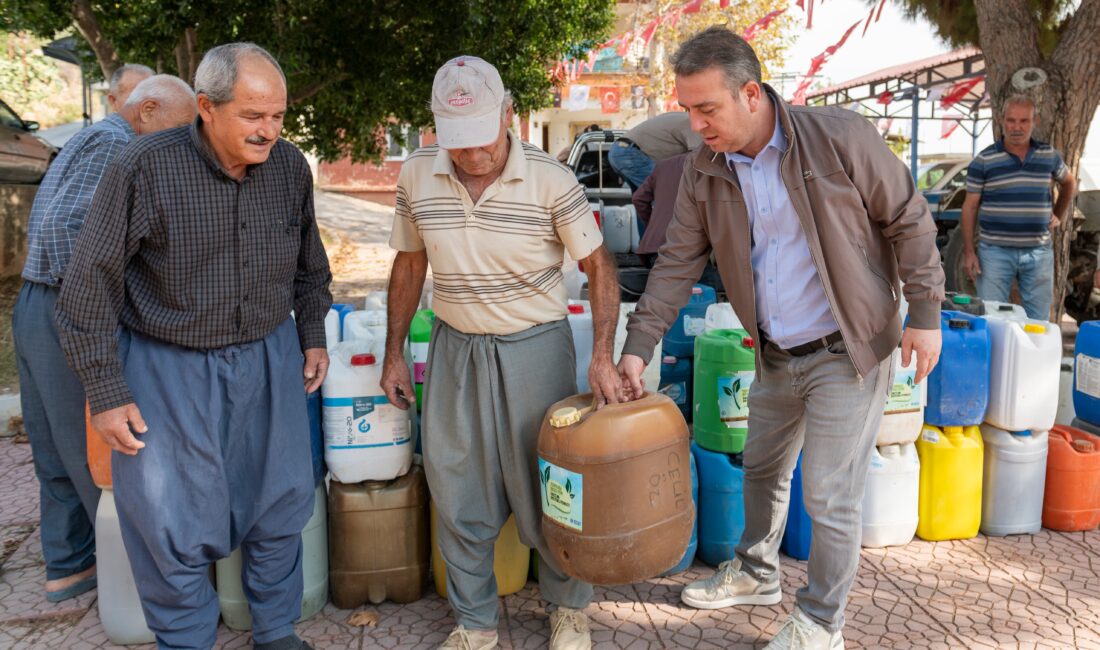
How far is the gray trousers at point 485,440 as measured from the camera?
2.95m

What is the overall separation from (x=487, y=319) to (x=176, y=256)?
973mm

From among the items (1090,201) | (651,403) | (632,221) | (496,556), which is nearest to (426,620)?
(496,556)

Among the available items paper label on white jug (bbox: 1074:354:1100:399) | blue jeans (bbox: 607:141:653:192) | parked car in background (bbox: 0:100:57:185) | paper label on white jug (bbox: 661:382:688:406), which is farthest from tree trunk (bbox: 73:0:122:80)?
paper label on white jug (bbox: 1074:354:1100:399)

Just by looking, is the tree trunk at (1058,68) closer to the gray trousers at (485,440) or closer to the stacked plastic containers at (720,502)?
the stacked plastic containers at (720,502)

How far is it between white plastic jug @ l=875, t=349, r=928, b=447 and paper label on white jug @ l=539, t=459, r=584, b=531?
1.70m

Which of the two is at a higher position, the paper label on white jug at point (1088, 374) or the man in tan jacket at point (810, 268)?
the man in tan jacket at point (810, 268)

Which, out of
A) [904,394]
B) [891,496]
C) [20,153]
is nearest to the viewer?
[904,394]

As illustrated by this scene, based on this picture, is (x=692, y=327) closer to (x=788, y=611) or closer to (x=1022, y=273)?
(x=788, y=611)

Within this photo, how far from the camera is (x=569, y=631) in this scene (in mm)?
3088

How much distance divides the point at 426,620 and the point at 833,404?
175 centimetres

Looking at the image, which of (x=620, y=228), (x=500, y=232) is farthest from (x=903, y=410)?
(x=620, y=228)

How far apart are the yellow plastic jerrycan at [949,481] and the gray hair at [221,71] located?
3213 mm

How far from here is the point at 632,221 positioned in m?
7.07

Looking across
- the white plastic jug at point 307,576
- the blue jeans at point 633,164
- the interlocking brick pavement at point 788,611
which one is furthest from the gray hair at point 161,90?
the blue jeans at point 633,164
